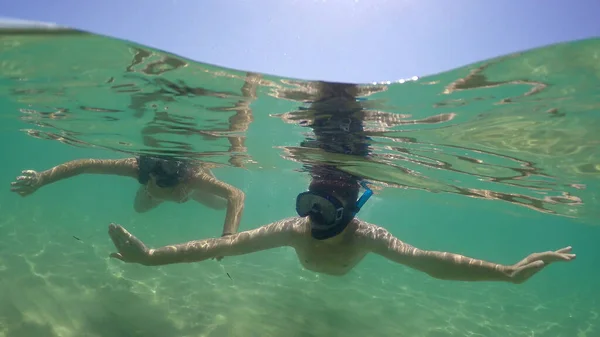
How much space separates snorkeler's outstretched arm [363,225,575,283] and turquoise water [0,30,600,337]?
316 centimetres

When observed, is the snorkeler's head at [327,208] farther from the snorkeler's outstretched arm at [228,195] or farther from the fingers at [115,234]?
the fingers at [115,234]

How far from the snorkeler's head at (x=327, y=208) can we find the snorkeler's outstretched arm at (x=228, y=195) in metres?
2.35

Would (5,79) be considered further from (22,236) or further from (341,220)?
(341,220)

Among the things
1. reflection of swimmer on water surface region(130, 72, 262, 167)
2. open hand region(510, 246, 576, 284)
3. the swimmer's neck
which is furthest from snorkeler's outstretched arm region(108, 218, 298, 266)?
open hand region(510, 246, 576, 284)

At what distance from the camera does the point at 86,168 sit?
1097cm

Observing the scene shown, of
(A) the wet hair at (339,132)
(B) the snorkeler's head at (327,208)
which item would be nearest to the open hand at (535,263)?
(B) the snorkeler's head at (327,208)

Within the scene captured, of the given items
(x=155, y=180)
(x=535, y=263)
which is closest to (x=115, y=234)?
(x=155, y=180)

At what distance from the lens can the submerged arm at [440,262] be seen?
5305 mm

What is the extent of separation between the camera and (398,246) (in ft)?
20.8

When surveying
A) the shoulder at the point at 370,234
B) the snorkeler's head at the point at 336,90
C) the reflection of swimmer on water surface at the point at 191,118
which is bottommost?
the shoulder at the point at 370,234

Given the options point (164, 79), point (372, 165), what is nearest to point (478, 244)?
point (372, 165)

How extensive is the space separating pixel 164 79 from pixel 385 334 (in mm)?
9742

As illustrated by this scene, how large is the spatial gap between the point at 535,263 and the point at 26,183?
1034 cm

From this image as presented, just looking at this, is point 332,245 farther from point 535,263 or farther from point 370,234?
point 535,263
